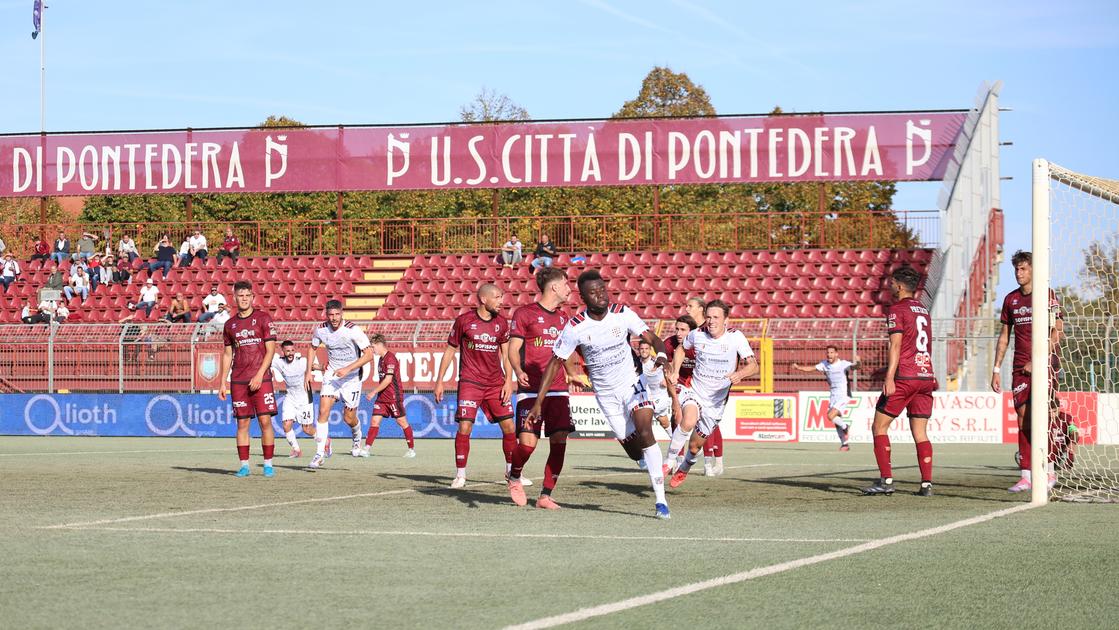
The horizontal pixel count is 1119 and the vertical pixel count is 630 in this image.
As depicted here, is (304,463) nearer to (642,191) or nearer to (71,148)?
(71,148)

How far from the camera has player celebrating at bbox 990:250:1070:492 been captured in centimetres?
1280

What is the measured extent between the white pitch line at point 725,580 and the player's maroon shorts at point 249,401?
26.4 feet

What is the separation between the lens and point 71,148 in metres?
37.2

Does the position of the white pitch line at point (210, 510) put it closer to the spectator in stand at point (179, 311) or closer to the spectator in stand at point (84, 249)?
the spectator in stand at point (179, 311)

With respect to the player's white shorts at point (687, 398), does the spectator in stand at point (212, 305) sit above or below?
above

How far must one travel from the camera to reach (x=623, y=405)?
11.0 meters

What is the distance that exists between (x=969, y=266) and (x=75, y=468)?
65.4ft

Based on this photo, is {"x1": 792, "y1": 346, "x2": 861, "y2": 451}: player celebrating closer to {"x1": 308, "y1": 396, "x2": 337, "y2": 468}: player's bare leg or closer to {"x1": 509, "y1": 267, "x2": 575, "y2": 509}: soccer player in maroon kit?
{"x1": 308, "y1": 396, "x2": 337, "y2": 468}: player's bare leg

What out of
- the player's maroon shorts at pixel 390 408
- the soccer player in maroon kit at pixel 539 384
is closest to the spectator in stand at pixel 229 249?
the player's maroon shorts at pixel 390 408

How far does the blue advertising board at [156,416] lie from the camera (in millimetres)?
27844

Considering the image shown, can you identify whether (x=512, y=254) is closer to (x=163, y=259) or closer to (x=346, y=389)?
(x=163, y=259)

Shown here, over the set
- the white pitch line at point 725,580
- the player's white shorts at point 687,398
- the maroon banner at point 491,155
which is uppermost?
the maroon banner at point 491,155

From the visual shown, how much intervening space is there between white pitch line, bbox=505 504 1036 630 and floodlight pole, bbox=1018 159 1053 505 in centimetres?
166

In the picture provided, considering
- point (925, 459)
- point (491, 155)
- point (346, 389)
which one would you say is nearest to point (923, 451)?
point (925, 459)
